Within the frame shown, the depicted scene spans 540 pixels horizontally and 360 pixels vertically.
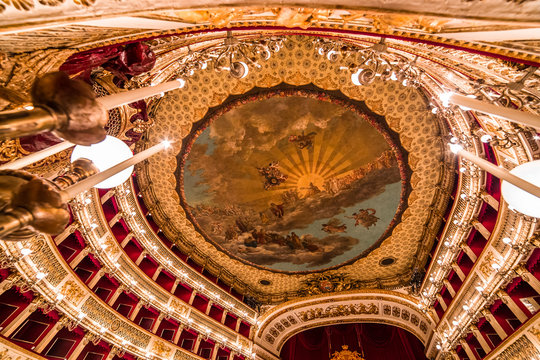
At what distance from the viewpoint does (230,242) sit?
1209 centimetres

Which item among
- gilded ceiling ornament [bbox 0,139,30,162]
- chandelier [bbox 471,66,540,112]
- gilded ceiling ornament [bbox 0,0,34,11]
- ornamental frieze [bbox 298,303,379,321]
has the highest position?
ornamental frieze [bbox 298,303,379,321]

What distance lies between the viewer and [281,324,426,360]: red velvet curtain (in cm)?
1331

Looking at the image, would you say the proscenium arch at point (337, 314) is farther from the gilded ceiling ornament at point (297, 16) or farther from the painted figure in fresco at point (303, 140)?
the gilded ceiling ornament at point (297, 16)

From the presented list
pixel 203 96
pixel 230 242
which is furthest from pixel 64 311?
pixel 203 96

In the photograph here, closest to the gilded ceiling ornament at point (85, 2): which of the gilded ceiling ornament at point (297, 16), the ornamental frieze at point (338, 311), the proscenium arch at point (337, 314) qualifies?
the gilded ceiling ornament at point (297, 16)

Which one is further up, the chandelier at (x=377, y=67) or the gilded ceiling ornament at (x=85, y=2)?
the chandelier at (x=377, y=67)

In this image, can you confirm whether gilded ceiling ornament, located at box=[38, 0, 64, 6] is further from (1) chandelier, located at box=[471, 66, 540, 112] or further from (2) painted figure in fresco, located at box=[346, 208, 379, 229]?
(2) painted figure in fresco, located at box=[346, 208, 379, 229]

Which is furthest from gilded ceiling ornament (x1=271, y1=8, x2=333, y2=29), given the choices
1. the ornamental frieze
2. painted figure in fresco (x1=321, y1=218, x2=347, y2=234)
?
the ornamental frieze

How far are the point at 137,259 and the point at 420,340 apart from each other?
14.4 metres

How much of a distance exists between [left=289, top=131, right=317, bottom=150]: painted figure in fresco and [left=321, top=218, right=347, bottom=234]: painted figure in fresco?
3.85 m

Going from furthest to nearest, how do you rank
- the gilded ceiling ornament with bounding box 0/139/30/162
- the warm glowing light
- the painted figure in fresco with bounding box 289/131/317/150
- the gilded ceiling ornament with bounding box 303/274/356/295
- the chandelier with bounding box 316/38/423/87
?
the gilded ceiling ornament with bounding box 303/274/356/295
the painted figure in fresco with bounding box 289/131/317/150
the chandelier with bounding box 316/38/423/87
the gilded ceiling ornament with bounding box 0/139/30/162
the warm glowing light

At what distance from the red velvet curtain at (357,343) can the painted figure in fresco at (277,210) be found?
900 cm

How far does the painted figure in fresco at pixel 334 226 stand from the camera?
38.0 feet

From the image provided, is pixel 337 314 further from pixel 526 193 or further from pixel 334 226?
pixel 526 193
